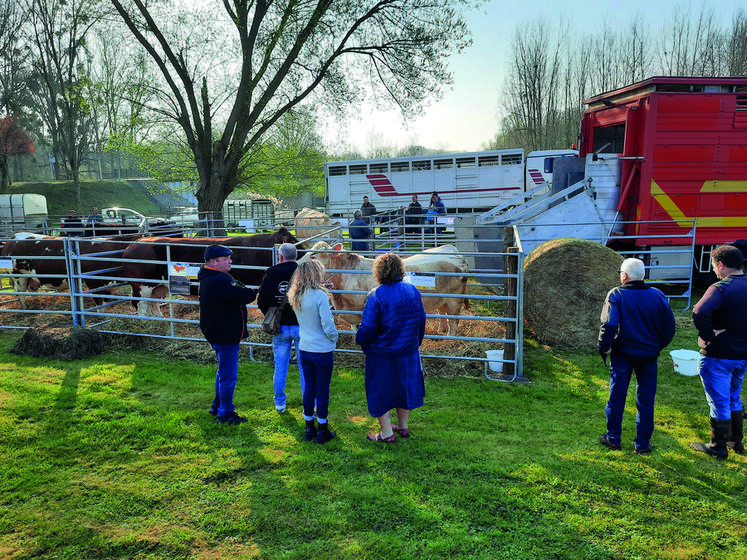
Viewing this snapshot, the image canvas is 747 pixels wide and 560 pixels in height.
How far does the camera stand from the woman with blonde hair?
4.75 meters

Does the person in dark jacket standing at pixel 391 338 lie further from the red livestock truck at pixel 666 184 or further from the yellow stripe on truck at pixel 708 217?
the yellow stripe on truck at pixel 708 217

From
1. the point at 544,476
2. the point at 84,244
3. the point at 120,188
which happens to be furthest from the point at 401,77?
the point at 120,188

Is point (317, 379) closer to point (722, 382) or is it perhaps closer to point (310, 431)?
point (310, 431)

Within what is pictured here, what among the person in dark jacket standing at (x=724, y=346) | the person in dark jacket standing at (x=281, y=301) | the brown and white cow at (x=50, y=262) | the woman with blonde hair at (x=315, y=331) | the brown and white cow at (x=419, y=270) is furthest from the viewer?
the brown and white cow at (x=50, y=262)

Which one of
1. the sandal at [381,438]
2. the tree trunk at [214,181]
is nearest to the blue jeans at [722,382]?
the sandal at [381,438]

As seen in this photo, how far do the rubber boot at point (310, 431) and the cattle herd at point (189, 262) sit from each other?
7.62 feet

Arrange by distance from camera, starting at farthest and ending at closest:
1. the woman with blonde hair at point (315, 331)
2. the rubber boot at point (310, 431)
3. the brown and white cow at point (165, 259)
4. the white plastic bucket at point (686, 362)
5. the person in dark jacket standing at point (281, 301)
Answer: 1. the brown and white cow at point (165, 259)
2. the white plastic bucket at point (686, 362)
3. the person in dark jacket standing at point (281, 301)
4. the rubber boot at point (310, 431)
5. the woman with blonde hair at point (315, 331)

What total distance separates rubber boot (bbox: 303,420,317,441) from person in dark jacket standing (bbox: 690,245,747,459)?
3541 millimetres

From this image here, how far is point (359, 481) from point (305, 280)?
6.03 ft

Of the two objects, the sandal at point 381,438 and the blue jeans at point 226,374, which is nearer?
the sandal at point 381,438

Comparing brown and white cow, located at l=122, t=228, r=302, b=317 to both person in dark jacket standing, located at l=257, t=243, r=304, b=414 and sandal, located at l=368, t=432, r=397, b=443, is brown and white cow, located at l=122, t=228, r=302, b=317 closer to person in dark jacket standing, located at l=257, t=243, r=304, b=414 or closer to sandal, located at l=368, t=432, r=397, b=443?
person in dark jacket standing, located at l=257, t=243, r=304, b=414

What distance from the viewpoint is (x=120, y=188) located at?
48188 mm

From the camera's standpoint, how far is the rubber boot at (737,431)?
4.60 metres

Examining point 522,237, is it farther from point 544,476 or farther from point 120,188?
point 120,188
